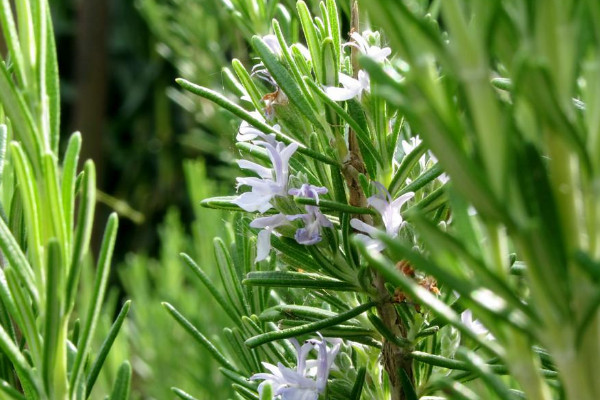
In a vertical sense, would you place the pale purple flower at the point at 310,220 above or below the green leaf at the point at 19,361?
above

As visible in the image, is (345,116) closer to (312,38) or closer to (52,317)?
(312,38)

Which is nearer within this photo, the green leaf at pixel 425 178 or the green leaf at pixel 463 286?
the green leaf at pixel 463 286

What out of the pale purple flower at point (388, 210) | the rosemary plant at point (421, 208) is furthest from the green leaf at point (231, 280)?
the pale purple flower at point (388, 210)

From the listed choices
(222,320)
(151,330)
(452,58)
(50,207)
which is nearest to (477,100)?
(452,58)

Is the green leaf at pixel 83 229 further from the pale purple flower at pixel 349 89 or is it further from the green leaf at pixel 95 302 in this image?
the pale purple flower at pixel 349 89

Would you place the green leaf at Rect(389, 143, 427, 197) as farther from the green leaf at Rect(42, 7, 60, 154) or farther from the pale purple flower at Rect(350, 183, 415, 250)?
the green leaf at Rect(42, 7, 60, 154)

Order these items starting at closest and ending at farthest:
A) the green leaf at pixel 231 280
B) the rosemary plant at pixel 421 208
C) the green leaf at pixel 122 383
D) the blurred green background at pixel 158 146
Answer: the rosemary plant at pixel 421 208
the green leaf at pixel 122 383
the green leaf at pixel 231 280
the blurred green background at pixel 158 146

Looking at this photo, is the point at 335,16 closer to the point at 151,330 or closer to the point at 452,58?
the point at 452,58
